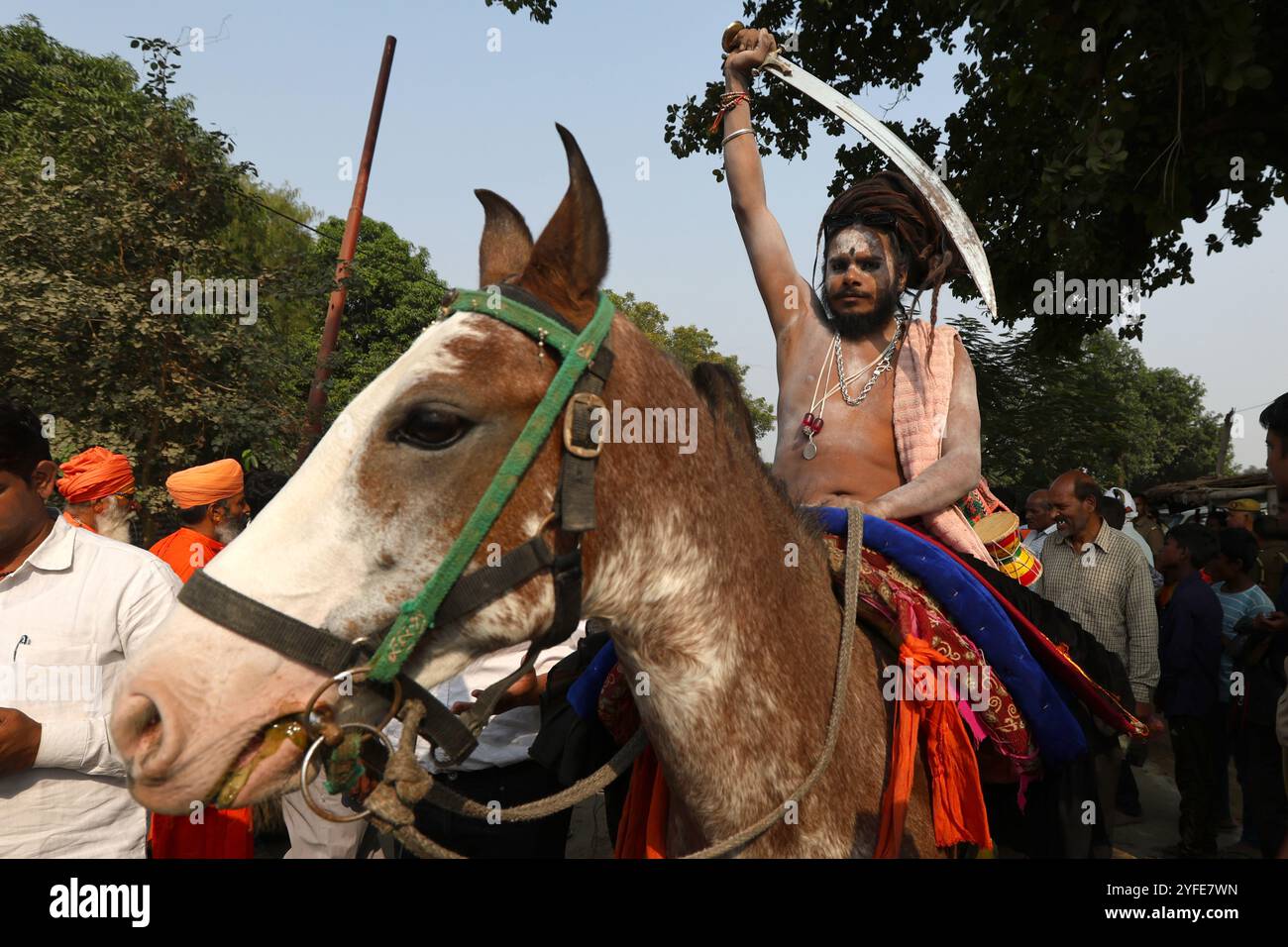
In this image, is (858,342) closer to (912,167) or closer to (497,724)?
(912,167)

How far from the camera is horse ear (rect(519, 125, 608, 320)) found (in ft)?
5.69

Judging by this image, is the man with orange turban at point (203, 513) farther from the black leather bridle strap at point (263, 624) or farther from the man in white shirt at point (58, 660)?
the black leather bridle strap at point (263, 624)

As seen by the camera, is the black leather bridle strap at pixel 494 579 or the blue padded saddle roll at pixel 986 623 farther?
the blue padded saddle roll at pixel 986 623

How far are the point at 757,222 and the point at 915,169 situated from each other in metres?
0.56

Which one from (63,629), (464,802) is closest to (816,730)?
(464,802)

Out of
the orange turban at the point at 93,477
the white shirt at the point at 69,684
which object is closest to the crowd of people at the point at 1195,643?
the white shirt at the point at 69,684

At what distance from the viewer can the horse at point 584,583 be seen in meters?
1.41

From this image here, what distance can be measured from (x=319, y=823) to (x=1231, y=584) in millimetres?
6876

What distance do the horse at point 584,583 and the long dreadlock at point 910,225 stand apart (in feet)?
3.88

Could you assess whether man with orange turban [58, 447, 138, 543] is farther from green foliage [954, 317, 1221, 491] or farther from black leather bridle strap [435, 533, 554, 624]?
green foliage [954, 317, 1221, 491]

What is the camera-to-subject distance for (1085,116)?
602 cm

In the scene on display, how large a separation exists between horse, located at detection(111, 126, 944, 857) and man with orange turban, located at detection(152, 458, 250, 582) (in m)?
3.82

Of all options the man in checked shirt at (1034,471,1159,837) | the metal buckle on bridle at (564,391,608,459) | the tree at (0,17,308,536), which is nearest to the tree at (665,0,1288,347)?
the man in checked shirt at (1034,471,1159,837)

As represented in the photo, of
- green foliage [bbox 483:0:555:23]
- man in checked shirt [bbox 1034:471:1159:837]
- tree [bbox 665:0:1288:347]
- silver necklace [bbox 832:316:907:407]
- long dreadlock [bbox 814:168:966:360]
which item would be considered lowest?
man in checked shirt [bbox 1034:471:1159:837]
